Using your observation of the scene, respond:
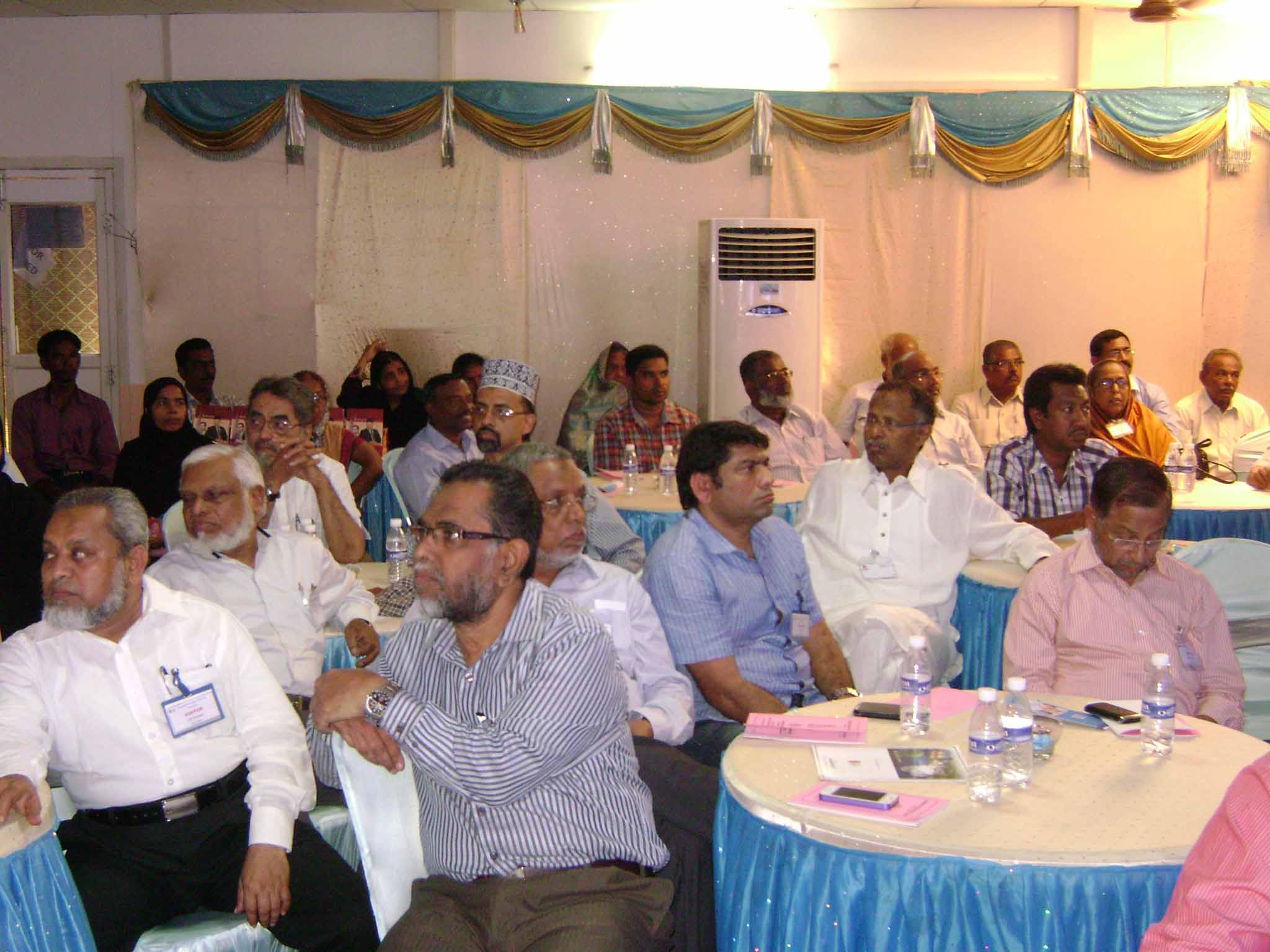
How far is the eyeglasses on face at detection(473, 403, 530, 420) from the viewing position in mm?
5027

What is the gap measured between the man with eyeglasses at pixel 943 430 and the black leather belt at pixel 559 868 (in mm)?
5681

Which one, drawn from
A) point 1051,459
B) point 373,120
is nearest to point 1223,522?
point 1051,459

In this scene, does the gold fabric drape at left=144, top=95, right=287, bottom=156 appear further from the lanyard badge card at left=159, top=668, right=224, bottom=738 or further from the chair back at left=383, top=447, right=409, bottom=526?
the lanyard badge card at left=159, top=668, right=224, bottom=738

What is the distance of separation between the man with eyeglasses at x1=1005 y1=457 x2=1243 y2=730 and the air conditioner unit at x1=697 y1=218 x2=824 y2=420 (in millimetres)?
5196

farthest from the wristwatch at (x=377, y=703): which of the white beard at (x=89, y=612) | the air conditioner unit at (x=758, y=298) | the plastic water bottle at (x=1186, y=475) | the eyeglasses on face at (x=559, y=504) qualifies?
the air conditioner unit at (x=758, y=298)

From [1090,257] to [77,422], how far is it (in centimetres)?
733

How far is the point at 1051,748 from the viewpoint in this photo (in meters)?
2.62

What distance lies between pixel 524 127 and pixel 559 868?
23.7 feet

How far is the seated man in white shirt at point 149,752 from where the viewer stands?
262cm

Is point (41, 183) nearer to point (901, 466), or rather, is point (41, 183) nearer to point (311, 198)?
point (311, 198)

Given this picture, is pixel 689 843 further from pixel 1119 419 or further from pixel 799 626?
pixel 1119 419

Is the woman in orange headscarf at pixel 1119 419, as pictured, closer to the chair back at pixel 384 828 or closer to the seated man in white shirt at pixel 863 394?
the seated man in white shirt at pixel 863 394

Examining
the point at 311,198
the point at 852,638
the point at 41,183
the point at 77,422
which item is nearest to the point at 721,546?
the point at 852,638

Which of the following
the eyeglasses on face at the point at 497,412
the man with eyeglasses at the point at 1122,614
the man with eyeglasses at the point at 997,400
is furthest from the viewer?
the man with eyeglasses at the point at 997,400
